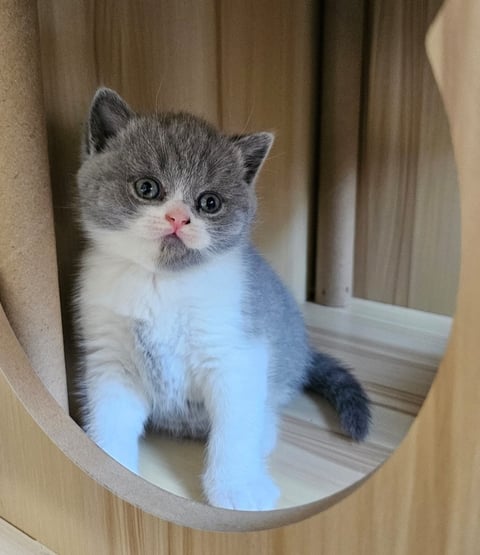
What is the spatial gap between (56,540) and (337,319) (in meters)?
0.74

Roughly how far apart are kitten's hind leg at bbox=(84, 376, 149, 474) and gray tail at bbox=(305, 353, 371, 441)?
30cm

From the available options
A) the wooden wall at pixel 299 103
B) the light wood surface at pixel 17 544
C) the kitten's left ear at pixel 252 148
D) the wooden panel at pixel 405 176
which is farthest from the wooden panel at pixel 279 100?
the light wood surface at pixel 17 544

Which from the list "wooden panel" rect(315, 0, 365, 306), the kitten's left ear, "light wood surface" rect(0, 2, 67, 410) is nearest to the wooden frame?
"light wood surface" rect(0, 2, 67, 410)

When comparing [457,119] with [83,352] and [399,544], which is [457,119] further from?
[83,352]

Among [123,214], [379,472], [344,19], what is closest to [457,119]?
[379,472]

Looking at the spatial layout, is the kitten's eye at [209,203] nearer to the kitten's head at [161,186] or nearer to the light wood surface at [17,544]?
the kitten's head at [161,186]

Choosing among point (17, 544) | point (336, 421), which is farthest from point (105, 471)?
point (336, 421)

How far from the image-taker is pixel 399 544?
0.53 m

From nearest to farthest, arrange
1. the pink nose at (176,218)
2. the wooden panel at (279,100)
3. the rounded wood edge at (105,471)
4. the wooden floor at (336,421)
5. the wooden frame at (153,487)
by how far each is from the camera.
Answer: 1. the wooden frame at (153,487)
2. the rounded wood edge at (105,471)
3. the pink nose at (176,218)
4. the wooden floor at (336,421)
5. the wooden panel at (279,100)

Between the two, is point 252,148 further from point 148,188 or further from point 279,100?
point 279,100

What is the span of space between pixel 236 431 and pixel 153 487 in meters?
0.16

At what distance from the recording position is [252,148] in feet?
2.86

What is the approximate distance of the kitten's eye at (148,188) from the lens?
2.53 feet

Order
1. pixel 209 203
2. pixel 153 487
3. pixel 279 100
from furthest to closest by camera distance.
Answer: pixel 279 100
pixel 209 203
pixel 153 487
